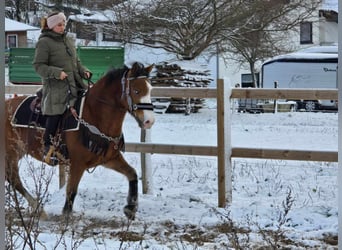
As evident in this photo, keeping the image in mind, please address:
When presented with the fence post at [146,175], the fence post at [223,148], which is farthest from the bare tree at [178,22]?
the fence post at [223,148]

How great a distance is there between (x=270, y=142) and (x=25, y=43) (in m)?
7.03

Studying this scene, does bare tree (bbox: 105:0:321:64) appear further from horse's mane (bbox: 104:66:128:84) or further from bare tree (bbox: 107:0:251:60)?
horse's mane (bbox: 104:66:128:84)

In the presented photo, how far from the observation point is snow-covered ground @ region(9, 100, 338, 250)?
337cm

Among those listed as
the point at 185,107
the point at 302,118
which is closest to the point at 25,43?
the point at 185,107

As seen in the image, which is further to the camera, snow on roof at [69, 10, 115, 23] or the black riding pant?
snow on roof at [69, 10, 115, 23]

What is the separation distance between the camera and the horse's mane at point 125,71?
3936mm

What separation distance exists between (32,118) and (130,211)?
2.98 ft

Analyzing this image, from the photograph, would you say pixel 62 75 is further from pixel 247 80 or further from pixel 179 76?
pixel 247 80

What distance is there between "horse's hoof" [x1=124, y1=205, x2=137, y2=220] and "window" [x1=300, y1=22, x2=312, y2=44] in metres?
10.2

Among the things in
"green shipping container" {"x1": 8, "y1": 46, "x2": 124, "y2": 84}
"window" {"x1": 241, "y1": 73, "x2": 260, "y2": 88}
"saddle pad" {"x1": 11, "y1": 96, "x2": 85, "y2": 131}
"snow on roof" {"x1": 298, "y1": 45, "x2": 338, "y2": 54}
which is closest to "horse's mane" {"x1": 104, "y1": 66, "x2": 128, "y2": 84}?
"saddle pad" {"x1": 11, "y1": 96, "x2": 85, "y2": 131}

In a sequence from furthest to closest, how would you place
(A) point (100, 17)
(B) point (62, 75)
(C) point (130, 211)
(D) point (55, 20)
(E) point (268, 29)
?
(E) point (268, 29)
(A) point (100, 17)
(C) point (130, 211)
(D) point (55, 20)
(B) point (62, 75)

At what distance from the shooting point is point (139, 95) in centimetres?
388

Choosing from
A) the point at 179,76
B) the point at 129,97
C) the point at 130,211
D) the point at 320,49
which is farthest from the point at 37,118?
the point at 320,49

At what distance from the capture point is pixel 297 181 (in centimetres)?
524
